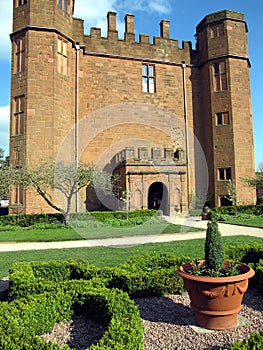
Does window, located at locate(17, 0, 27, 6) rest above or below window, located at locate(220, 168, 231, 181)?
above

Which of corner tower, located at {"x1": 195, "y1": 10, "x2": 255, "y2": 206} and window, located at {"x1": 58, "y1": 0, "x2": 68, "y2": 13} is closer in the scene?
window, located at {"x1": 58, "y1": 0, "x2": 68, "y2": 13}

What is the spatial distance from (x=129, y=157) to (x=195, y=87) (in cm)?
894

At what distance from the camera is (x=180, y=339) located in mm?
3479

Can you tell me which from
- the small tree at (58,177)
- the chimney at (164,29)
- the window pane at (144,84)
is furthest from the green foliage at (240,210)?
the chimney at (164,29)

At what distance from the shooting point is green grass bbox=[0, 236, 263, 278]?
7.46 meters

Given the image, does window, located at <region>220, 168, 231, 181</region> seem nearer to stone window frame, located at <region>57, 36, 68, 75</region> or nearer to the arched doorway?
the arched doorway

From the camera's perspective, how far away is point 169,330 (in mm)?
3727

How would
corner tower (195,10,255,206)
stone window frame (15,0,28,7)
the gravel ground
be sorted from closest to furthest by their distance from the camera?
the gravel ground → stone window frame (15,0,28,7) → corner tower (195,10,255,206)

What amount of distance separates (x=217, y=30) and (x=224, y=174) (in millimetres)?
10566

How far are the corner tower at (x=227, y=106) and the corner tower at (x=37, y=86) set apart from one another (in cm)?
1036

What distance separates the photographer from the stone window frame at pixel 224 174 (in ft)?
69.4

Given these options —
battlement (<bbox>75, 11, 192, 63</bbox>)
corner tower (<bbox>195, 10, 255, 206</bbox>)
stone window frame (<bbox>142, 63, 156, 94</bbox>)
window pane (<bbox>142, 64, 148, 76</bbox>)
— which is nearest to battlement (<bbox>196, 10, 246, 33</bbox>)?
corner tower (<bbox>195, 10, 255, 206</bbox>)

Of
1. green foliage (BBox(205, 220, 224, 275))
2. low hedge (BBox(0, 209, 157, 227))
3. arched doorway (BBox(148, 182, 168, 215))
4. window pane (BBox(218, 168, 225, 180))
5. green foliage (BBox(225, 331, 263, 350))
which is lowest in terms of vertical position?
green foliage (BBox(225, 331, 263, 350))

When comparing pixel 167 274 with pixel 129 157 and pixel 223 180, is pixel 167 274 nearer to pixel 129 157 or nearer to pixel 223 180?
pixel 129 157
